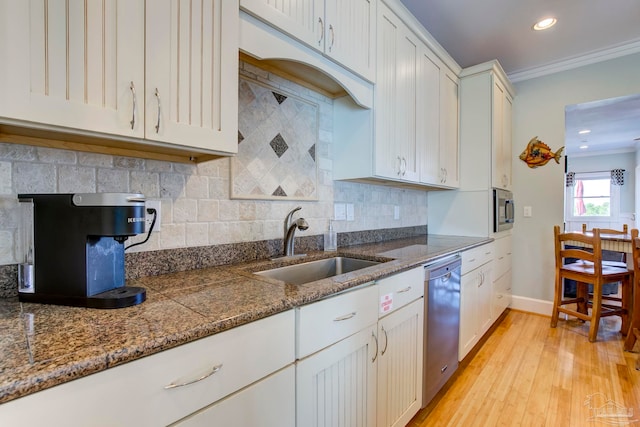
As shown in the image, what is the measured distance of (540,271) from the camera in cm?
335

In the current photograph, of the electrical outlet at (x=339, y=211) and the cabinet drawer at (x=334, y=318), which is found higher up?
the electrical outlet at (x=339, y=211)

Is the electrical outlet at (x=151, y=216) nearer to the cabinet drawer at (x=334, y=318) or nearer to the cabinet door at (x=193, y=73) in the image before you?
the cabinet door at (x=193, y=73)

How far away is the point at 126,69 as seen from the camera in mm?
865

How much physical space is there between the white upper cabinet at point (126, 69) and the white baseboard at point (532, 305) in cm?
365

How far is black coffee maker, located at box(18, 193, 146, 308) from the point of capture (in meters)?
0.83

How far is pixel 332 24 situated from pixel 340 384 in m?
1.60

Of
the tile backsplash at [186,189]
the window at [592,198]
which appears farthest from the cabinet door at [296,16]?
the window at [592,198]

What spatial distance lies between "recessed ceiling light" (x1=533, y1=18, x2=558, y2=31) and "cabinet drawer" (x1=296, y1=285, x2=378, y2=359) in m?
2.68

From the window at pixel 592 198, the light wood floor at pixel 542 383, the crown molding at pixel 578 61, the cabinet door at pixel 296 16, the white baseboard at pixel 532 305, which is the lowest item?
the light wood floor at pixel 542 383

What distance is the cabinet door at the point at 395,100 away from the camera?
1.89 meters

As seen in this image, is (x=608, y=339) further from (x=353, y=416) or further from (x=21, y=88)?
(x=21, y=88)

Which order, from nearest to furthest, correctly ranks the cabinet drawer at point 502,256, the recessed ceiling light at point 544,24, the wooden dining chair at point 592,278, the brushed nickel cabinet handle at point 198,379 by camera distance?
the brushed nickel cabinet handle at point 198,379 < the recessed ceiling light at point 544,24 < the wooden dining chair at point 592,278 < the cabinet drawer at point 502,256

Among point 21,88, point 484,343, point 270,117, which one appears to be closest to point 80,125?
point 21,88

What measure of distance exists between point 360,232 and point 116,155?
1601 millimetres
